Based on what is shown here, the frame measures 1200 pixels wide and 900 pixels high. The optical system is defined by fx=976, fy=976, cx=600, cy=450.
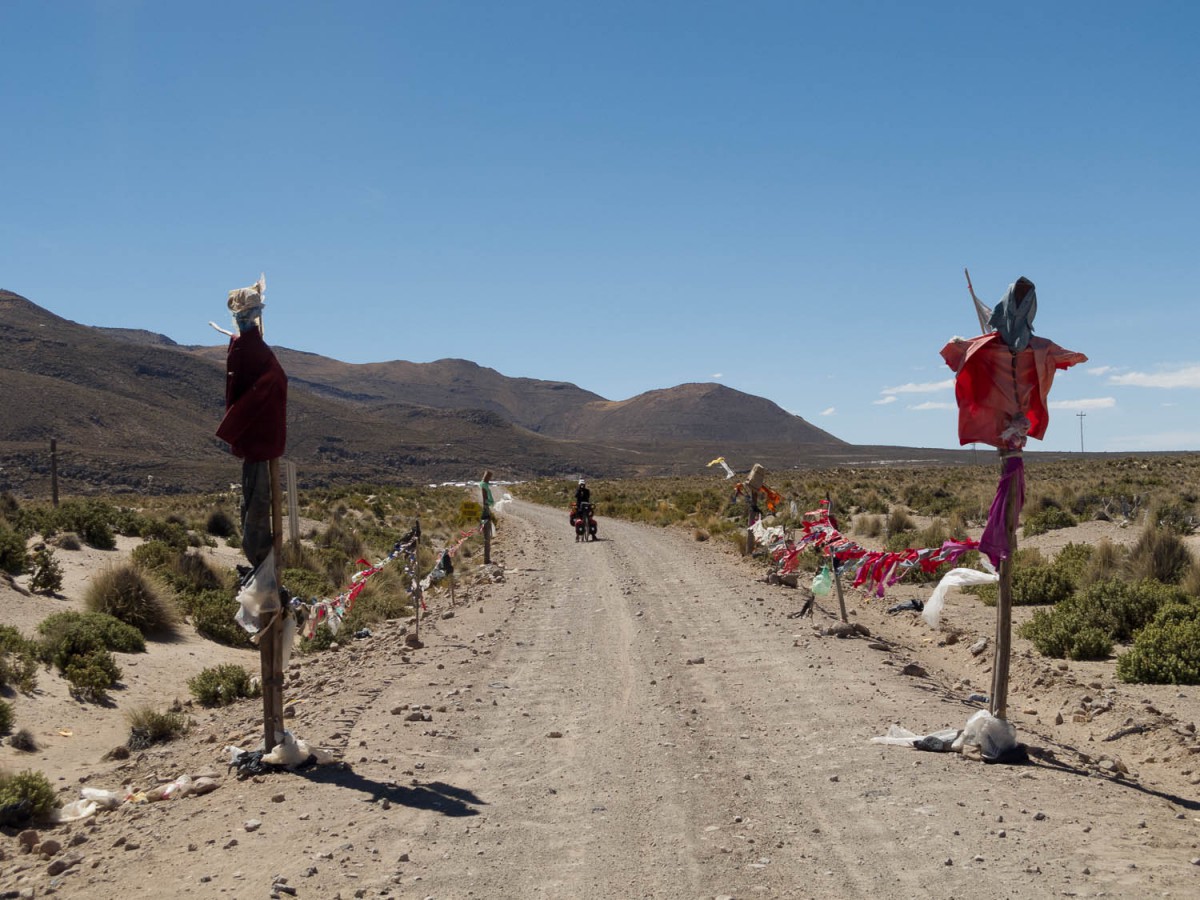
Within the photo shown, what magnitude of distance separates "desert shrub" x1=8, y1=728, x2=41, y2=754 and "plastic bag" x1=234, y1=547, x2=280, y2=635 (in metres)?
A: 3.98

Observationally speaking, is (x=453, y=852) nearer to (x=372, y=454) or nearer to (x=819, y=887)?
(x=819, y=887)

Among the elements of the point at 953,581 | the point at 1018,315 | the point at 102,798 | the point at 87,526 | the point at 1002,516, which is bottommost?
the point at 102,798

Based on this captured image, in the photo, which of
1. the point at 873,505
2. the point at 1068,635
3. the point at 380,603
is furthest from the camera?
the point at 873,505

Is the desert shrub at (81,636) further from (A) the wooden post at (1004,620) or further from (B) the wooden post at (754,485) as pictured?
(B) the wooden post at (754,485)

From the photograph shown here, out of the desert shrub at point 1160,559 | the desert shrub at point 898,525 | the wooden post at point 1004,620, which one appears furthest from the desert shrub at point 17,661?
the desert shrub at point 898,525

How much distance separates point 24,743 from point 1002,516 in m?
9.72

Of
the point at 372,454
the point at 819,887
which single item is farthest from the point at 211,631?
the point at 372,454

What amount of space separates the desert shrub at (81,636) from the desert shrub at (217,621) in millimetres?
1696

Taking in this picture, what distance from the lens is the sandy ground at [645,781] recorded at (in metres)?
5.58

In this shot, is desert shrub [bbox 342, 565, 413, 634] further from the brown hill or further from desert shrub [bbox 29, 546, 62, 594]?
the brown hill

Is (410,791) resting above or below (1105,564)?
below

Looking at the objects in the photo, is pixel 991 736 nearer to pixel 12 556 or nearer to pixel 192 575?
pixel 12 556

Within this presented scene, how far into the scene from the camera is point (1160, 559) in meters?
16.7

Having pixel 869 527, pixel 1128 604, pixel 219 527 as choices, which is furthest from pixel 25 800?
pixel 869 527
